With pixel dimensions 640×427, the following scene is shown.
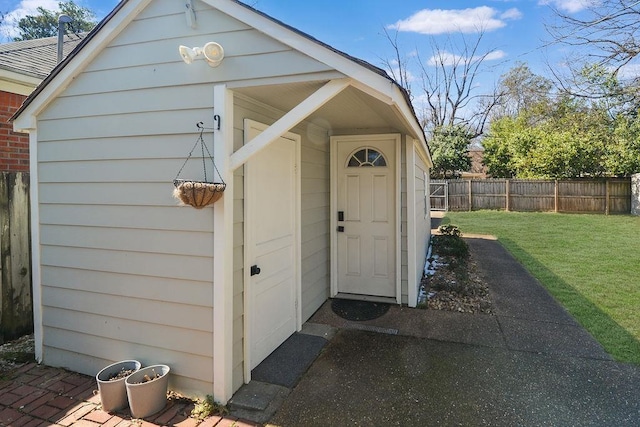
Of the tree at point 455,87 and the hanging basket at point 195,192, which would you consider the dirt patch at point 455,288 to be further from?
the tree at point 455,87

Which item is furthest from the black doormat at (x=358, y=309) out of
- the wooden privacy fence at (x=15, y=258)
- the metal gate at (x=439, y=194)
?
the metal gate at (x=439, y=194)

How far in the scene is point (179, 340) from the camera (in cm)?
283

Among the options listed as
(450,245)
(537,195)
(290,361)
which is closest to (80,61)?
(290,361)

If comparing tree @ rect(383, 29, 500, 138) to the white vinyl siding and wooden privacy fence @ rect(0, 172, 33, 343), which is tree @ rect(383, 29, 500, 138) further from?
wooden privacy fence @ rect(0, 172, 33, 343)

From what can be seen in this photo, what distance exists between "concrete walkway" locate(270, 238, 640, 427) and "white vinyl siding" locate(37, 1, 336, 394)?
0.87 m

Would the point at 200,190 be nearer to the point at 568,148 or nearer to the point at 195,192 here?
the point at 195,192

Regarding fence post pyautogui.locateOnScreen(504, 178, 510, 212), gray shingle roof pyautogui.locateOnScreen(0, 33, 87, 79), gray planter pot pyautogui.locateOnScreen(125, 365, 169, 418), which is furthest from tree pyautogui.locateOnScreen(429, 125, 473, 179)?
gray planter pot pyautogui.locateOnScreen(125, 365, 169, 418)

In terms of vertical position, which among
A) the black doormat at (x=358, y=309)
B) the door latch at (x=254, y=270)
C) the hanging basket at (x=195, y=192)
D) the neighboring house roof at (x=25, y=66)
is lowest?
the black doormat at (x=358, y=309)

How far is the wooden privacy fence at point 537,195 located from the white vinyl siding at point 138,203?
1611cm

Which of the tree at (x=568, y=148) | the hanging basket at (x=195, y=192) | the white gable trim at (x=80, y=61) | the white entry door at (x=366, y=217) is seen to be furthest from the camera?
the tree at (x=568, y=148)

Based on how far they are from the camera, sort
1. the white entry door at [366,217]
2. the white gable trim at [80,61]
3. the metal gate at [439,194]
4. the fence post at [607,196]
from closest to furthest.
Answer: the white gable trim at [80,61] → the white entry door at [366,217] → the fence post at [607,196] → the metal gate at [439,194]

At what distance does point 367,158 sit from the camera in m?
5.08

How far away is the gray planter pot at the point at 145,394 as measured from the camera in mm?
2506

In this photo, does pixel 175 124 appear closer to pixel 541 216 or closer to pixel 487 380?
pixel 487 380
